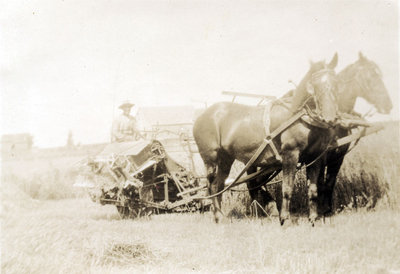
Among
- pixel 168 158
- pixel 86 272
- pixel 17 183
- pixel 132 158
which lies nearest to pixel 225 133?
pixel 168 158

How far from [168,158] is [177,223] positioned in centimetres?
146

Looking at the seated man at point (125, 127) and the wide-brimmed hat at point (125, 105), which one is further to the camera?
the wide-brimmed hat at point (125, 105)

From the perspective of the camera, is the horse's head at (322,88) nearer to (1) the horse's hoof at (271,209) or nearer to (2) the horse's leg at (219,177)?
(2) the horse's leg at (219,177)

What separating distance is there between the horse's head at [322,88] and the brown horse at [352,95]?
0.39m

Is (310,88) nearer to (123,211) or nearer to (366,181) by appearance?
(366,181)

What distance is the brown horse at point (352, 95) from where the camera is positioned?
5207 mm

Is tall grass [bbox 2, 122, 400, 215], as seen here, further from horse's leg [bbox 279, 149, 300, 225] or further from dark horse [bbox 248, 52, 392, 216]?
horse's leg [bbox 279, 149, 300, 225]

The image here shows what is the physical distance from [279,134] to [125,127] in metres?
3.74

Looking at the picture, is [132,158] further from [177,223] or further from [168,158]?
[177,223]

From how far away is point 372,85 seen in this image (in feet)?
17.4

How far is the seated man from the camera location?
7426 mm

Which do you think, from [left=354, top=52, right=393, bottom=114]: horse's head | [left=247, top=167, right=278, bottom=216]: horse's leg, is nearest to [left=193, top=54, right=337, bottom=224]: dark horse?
[left=247, top=167, right=278, bottom=216]: horse's leg

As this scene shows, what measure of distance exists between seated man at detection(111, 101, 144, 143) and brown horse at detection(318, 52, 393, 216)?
4.16 metres

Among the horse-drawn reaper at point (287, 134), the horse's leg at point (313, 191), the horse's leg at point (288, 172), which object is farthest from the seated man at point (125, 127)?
the horse's leg at point (313, 191)
